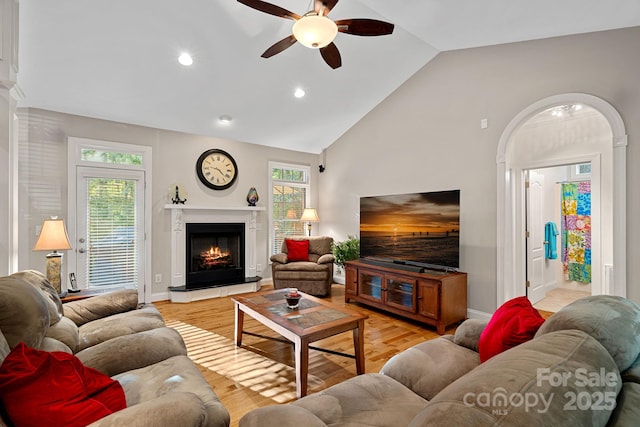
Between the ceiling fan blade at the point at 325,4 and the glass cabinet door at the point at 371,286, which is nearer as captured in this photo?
the ceiling fan blade at the point at 325,4

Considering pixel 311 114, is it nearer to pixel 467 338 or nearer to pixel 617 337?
pixel 467 338

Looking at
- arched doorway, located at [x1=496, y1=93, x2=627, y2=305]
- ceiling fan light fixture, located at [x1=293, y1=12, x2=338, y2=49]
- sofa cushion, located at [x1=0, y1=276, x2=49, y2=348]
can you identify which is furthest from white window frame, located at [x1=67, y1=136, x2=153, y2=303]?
arched doorway, located at [x1=496, y1=93, x2=627, y2=305]

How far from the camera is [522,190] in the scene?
4.05 metres

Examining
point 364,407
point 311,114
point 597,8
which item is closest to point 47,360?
point 364,407

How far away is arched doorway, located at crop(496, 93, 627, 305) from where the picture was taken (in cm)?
279

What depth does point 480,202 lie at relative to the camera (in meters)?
3.74

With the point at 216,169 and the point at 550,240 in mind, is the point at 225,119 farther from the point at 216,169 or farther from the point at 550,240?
the point at 550,240

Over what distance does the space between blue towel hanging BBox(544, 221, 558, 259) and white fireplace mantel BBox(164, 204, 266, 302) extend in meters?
4.85

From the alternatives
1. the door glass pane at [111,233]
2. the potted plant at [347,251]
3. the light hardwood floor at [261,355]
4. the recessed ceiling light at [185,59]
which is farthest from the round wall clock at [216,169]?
the potted plant at [347,251]

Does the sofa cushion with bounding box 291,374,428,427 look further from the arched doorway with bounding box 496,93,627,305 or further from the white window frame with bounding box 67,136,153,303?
the white window frame with bounding box 67,136,153,303

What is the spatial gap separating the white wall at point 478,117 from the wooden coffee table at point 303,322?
2.10m

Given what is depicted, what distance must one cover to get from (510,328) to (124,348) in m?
2.01

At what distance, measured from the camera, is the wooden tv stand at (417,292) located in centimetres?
343

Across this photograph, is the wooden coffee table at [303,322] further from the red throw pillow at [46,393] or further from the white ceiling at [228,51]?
the white ceiling at [228,51]
